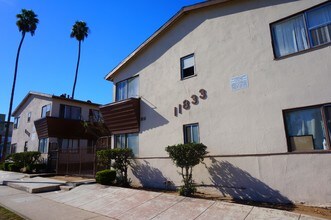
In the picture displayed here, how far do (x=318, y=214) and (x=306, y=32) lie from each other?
6319 mm

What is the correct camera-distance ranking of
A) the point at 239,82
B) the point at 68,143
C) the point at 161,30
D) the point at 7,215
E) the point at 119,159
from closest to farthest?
1. the point at 7,215
2. the point at 239,82
3. the point at 119,159
4. the point at 161,30
5. the point at 68,143

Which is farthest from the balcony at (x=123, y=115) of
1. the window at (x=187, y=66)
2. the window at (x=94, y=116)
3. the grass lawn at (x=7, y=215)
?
the window at (x=94, y=116)

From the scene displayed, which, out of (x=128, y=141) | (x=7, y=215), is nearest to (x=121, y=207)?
(x=7, y=215)

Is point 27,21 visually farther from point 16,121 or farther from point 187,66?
point 187,66

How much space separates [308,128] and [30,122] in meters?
29.5

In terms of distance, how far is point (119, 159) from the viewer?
14.2 m

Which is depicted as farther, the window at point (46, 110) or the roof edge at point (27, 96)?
the roof edge at point (27, 96)

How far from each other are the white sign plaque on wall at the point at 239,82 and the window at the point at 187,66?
2511 mm

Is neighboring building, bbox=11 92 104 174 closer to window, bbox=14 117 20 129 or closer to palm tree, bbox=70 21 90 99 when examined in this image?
window, bbox=14 117 20 129

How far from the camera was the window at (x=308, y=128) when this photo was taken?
8.23 meters

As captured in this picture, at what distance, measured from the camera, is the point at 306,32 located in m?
9.18

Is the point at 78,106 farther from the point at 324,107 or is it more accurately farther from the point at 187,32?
the point at 324,107

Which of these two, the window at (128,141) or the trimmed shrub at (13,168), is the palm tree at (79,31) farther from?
the window at (128,141)

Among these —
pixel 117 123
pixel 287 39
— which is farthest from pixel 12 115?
pixel 287 39
